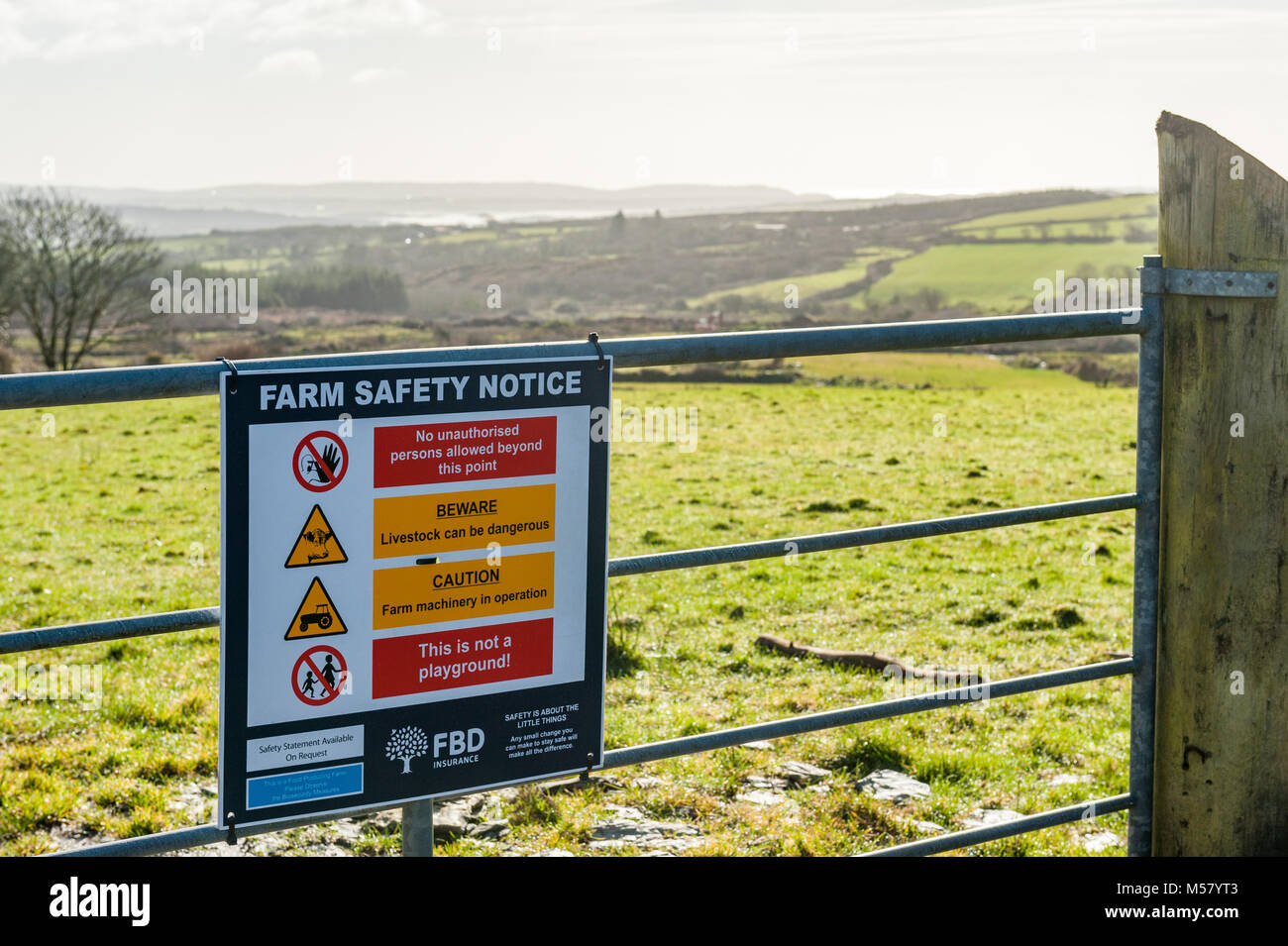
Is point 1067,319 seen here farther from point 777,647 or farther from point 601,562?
point 777,647

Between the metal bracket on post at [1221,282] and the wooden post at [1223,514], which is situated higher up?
the metal bracket on post at [1221,282]

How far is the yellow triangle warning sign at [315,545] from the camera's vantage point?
92.0 inches

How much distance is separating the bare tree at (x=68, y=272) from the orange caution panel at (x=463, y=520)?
181 ft

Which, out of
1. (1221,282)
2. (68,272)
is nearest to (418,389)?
(1221,282)

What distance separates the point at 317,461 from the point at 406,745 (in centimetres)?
61

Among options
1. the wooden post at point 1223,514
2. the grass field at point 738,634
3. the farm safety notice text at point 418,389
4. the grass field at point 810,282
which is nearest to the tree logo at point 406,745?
the farm safety notice text at point 418,389

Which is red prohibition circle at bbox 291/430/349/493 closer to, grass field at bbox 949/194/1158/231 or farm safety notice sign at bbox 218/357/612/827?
farm safety notice sign at bbox 218/357/612/827

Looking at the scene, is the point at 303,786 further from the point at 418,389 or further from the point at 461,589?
the point at 418,389

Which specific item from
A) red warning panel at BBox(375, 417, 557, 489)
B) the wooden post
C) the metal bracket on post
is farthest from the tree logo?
the metal bracket on post

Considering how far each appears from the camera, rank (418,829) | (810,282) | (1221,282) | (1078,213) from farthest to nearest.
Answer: (1078,213) < (810,282) < (1221,282) < (418,829)

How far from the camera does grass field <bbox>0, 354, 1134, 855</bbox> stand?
517cm

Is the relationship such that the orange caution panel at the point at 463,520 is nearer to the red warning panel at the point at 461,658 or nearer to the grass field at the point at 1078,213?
the red warning panel at the point at 461,658

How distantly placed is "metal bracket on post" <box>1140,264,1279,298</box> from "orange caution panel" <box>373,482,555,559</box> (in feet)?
5.31

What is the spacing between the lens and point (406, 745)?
8.21 ft
